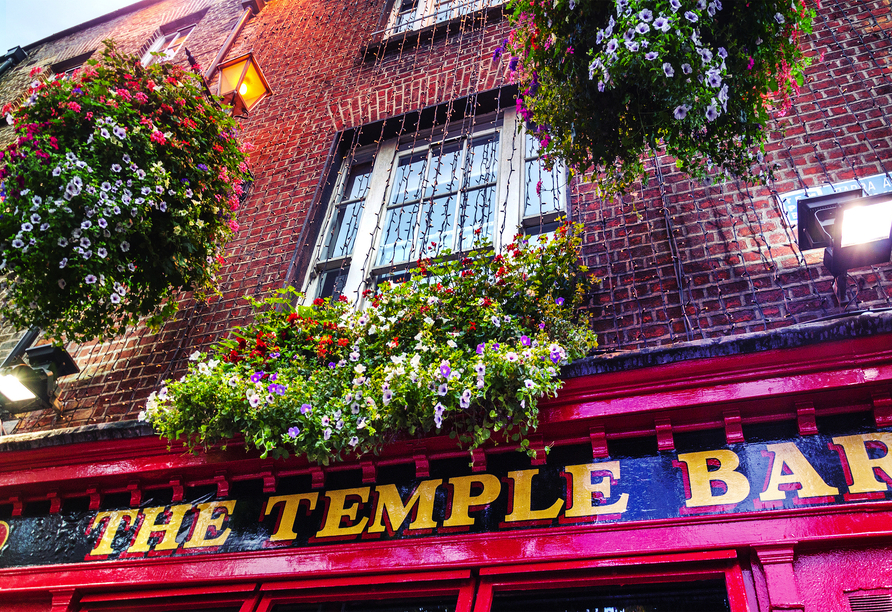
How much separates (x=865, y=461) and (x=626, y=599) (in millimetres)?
1517

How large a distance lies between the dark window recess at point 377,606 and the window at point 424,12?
691cm

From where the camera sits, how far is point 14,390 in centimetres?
602

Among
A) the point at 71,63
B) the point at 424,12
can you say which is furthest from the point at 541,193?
the point at 71,63

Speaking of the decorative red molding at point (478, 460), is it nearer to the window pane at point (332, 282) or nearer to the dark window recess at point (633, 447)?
the dark window recess at point (633, 447)

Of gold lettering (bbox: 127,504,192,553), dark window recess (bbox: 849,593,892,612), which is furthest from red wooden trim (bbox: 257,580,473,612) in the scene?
dark window recess (bbox: 849,593,892,612)

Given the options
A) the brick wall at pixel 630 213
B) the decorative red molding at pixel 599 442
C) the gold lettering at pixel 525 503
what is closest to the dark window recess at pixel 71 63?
the brick wall at pixel 630 213

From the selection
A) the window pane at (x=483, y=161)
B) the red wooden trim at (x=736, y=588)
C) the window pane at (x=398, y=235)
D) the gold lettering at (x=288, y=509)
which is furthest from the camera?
the window pane at (x=483, y=161)

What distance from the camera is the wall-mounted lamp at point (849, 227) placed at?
3.74 m

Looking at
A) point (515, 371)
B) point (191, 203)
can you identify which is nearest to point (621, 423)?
point (515, 371)

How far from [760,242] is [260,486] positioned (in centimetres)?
416

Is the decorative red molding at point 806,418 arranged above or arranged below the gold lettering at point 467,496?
above

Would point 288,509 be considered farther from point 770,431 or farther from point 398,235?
point 770,431

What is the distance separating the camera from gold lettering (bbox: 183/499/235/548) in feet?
15.7

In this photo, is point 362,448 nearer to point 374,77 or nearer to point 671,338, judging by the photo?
point 671,338
